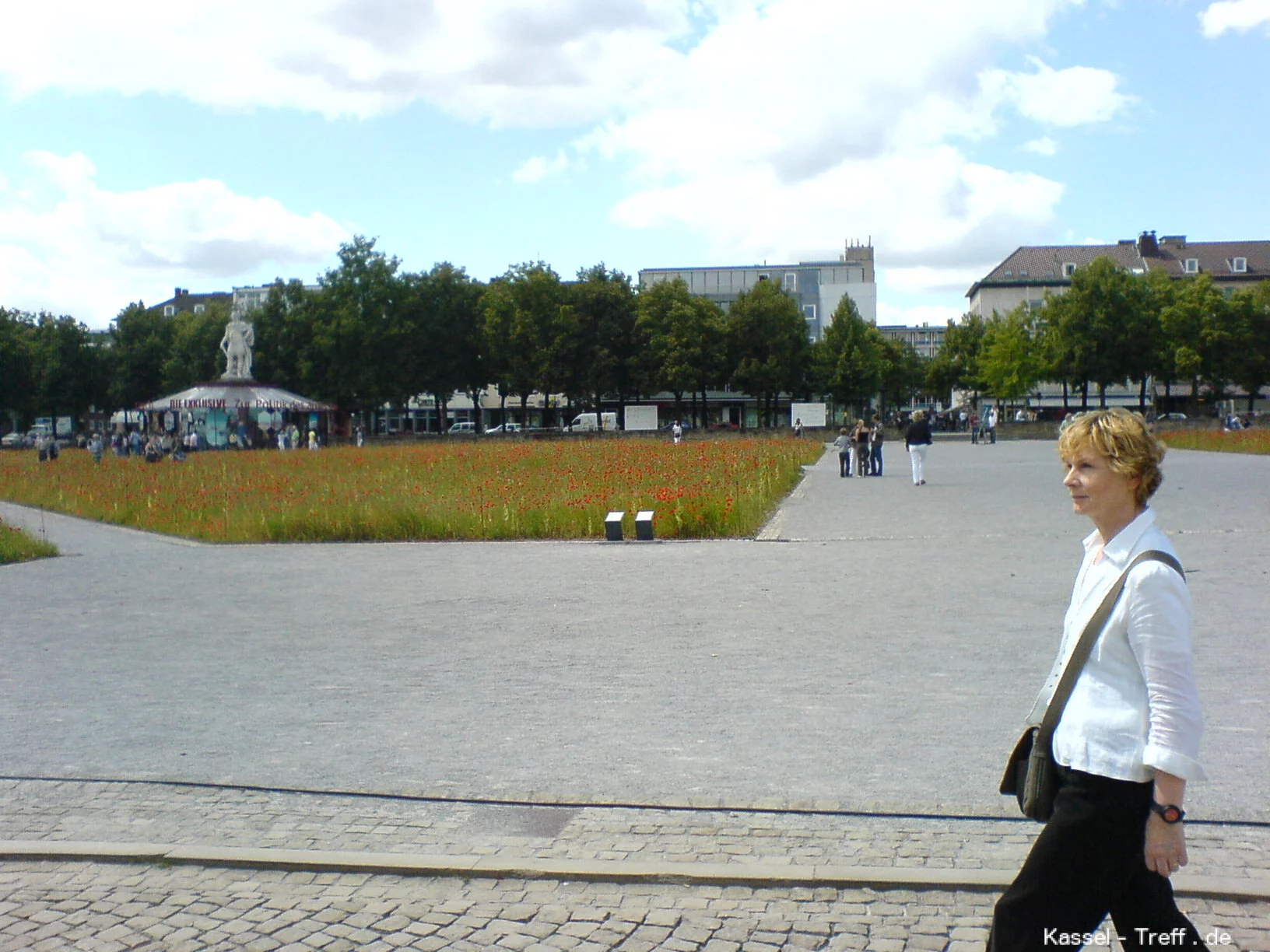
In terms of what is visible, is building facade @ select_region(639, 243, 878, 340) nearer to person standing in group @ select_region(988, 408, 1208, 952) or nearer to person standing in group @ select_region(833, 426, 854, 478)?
person standing in group @ select_region(833, 426, 854, 478)

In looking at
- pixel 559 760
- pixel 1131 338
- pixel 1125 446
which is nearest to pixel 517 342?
pixel 1131 338

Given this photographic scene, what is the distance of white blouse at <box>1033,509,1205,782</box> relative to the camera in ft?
9.97

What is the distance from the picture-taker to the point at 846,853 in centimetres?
504

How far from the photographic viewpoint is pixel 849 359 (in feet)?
287

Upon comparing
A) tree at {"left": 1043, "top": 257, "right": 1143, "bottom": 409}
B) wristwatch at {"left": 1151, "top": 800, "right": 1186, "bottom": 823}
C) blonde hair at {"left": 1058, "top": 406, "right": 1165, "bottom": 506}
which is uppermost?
tree at {"left": 1043, "top": 257, "right": 1143, "bottom": 409}

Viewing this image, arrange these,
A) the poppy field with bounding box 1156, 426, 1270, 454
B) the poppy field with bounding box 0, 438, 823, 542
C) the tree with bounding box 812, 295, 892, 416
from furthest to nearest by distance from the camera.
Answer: the tree with bounding box 812, 295, 892, 416 → the poppy field with bounding box 1156, 426, 1270, 454 → the poppy field with bounding box 0, 438, 823, 542

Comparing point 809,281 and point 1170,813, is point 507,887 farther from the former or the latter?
point 809,281

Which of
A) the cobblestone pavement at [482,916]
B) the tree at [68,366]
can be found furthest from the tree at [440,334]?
the cobblestone pavement at [482,916]

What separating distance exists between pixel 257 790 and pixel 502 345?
267ft

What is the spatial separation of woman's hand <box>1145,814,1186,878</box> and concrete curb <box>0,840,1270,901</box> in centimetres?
158

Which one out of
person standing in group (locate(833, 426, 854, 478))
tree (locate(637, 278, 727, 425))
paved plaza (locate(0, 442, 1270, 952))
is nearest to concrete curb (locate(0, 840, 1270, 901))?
paved plaza (locate(0, 442, 1270, 952))

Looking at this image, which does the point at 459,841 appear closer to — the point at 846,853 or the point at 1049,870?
the point at 846,853

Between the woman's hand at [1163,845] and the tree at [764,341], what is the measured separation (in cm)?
8649

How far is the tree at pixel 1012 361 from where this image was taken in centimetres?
8750
